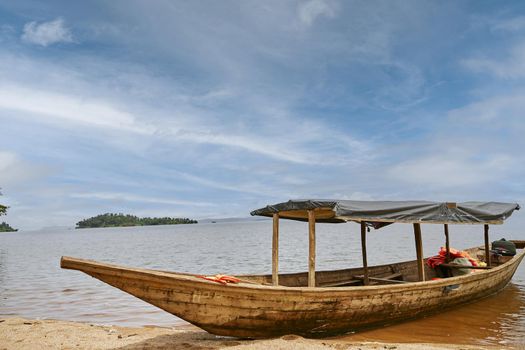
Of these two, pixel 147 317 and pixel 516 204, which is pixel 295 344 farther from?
pixel 516 204

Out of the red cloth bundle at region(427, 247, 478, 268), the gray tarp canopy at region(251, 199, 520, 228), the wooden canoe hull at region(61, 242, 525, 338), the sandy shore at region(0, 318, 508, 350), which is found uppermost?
the gray tarp canopy at region(251, 199, 520, 228)

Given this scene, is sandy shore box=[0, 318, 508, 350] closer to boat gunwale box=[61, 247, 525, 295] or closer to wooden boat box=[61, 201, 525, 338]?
wooden boat box=[61, 201, 525, 338]

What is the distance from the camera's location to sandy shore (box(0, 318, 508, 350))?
607 cm

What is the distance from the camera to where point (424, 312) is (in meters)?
8.26

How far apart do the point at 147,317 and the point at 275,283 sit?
12.3 ft

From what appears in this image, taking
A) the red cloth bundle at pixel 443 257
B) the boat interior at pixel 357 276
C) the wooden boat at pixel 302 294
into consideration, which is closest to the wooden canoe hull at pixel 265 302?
the wooden boat at pixel 302 294

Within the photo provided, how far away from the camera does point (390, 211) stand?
7516mm

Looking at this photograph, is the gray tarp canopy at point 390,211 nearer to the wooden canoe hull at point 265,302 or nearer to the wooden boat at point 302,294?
the wooden boat at point 302,294

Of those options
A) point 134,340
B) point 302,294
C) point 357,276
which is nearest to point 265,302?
point 302,294

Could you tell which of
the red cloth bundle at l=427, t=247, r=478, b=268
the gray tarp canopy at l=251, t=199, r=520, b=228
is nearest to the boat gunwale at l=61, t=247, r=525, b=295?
the gray tarp canopy at l=251, t=199, r=520, b=228

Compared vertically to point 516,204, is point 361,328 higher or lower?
lower

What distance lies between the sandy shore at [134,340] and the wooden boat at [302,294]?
1.07 ft

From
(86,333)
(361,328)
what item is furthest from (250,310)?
(86,333)

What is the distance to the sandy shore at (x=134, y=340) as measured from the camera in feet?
19.9
